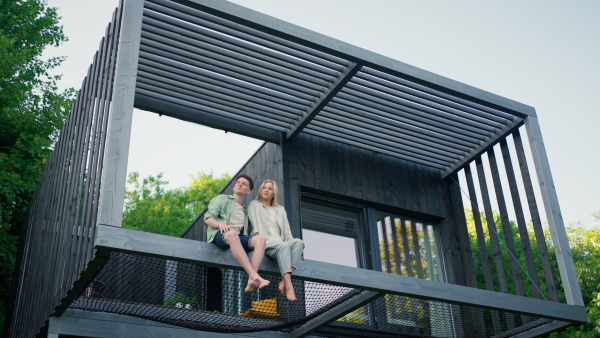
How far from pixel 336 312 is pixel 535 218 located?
289cm

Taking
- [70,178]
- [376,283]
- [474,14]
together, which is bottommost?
[376,283]

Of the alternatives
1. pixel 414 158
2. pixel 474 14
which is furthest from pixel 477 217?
pixel 474 14

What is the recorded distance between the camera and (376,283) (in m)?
4.96

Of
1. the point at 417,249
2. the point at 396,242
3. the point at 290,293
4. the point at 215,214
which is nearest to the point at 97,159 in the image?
the point at 215,214

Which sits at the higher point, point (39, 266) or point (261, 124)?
point (261, 124)

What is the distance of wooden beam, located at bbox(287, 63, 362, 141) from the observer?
6129 millimetres

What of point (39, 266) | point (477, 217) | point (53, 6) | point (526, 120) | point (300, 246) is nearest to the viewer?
point (300, 246)

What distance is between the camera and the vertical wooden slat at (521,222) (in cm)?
707

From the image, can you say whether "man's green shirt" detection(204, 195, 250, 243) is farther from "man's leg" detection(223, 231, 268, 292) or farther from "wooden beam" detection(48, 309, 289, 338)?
"wooden beam" detection(48, 309, 289, 338)

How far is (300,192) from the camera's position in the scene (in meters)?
7.27

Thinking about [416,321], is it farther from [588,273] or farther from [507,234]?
[588,273]

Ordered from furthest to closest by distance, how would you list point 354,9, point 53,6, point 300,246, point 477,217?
1. point 354,9
2. point 53,6
3. point 477,217
4. point 300,246

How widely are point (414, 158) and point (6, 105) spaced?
828cm

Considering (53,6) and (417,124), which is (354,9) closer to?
(53,6)
